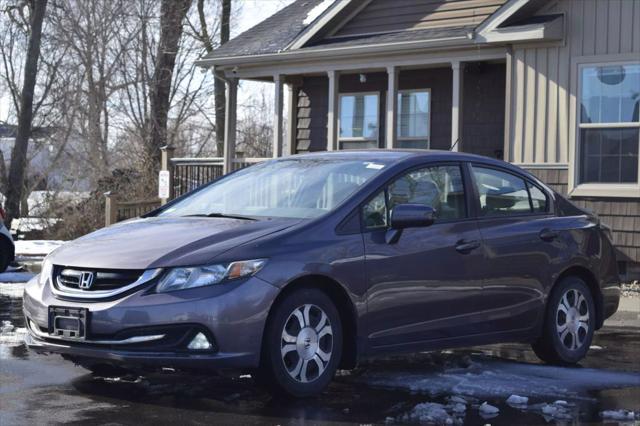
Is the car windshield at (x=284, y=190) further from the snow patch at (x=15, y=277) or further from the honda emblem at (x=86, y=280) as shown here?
the snow patch at (x=15, y=277)

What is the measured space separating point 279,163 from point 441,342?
72.2 inches

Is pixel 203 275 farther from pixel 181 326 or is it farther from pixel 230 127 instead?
pixel 230 127

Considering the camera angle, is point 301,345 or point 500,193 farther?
point 500,193

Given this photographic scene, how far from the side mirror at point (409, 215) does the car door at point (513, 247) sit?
81cm

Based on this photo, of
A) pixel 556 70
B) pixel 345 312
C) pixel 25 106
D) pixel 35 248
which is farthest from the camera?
pixel 25 106

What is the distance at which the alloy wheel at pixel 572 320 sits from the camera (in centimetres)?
849

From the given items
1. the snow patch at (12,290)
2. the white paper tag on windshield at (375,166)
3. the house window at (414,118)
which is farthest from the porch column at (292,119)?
the white paper tag on windshield at (375,166)

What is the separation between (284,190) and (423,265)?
1.08 metres

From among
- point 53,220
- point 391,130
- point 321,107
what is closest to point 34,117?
point 53,220

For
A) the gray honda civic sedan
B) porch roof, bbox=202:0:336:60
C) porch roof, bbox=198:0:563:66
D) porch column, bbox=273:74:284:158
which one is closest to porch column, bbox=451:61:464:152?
porch roof, bbox=198:0:563:66

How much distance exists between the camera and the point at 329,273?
679cm

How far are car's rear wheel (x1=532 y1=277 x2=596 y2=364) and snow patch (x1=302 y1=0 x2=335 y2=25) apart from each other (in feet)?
36.4

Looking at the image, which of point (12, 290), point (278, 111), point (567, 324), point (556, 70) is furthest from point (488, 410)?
point (278, 111)

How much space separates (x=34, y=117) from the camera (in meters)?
36.6
